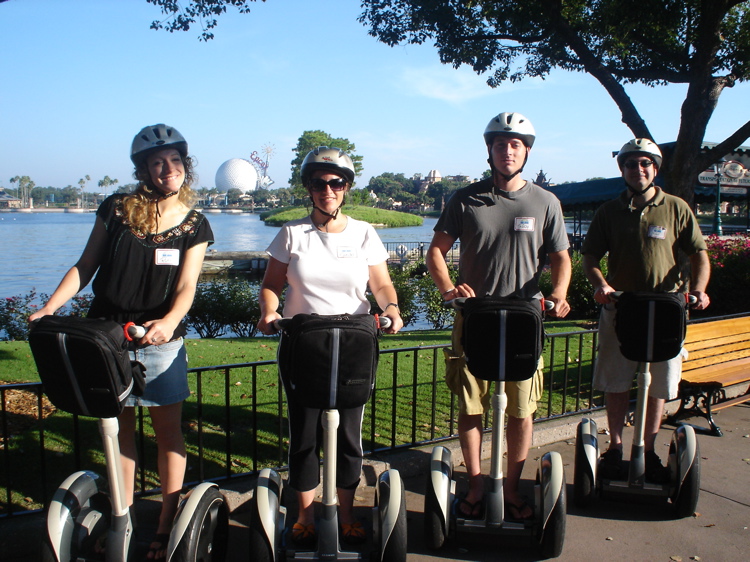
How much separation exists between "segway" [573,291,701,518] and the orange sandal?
4.53ft

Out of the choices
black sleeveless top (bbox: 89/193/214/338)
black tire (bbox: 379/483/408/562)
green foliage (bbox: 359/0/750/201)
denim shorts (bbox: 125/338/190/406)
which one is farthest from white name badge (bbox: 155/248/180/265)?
green foliage (bbox: 359/0/750/201)

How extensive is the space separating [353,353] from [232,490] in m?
1.62

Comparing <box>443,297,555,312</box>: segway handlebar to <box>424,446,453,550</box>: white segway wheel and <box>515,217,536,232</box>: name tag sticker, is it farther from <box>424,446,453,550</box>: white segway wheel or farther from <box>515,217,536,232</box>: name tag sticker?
<box>424,446,453,550</box>: white segway wheel

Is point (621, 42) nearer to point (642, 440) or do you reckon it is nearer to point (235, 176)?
point (642, 440)

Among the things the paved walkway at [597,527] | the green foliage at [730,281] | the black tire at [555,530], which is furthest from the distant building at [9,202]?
the black tire at [555,530]

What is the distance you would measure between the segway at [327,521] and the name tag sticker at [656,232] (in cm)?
195

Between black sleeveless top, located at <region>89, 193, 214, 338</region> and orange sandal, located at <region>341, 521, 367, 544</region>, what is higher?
black sleeveless top, located at <region>89, 193, 214, 338</region>

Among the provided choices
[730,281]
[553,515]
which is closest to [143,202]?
[553,515]

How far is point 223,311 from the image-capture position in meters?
12.0

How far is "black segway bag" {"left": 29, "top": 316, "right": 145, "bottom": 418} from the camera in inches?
91.4

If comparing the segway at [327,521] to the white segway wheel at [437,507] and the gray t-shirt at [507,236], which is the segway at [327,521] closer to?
the white segway wheel at [437,507]

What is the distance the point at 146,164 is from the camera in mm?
2877

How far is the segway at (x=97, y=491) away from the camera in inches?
91.8

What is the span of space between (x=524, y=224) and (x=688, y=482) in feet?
5.70
